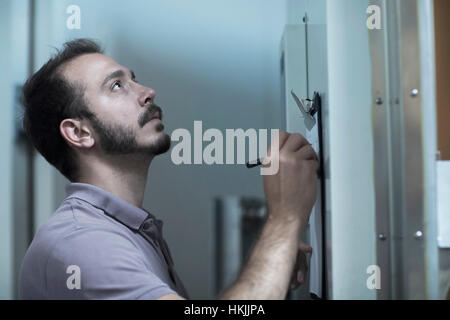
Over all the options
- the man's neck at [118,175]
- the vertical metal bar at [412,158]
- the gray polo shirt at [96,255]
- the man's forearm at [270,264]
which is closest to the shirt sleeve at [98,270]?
the gray polo shirt at [96,255]

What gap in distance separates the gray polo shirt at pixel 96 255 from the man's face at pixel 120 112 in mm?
112

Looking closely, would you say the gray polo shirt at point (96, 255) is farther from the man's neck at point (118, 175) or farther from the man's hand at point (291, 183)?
the man's hand at point (291, 183)

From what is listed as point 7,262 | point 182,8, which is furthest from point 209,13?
point 7,262

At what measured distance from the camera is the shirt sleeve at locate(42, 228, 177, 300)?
583 mm

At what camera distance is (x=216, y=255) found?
1.56 m

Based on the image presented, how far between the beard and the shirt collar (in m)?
0.09

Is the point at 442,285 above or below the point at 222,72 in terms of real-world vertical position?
below

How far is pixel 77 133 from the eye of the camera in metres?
0.88

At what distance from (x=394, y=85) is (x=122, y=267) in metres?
0.45

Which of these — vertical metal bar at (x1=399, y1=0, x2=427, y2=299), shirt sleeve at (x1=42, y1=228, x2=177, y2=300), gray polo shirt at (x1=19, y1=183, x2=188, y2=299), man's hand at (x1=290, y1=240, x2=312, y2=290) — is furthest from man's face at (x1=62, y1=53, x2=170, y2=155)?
vertical metal bar at (x1=399, y1=0, x2=427, y2=299)

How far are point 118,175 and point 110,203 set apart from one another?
3.7 inches

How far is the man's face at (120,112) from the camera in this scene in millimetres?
846
